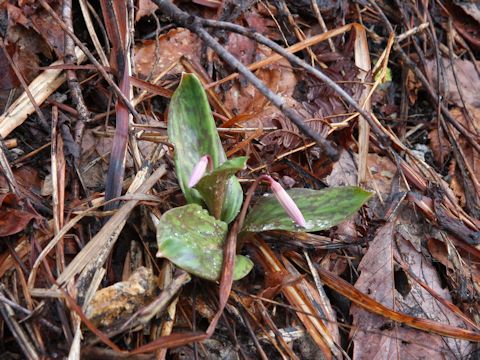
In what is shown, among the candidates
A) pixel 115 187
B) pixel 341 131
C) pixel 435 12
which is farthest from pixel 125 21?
pixel 435 12

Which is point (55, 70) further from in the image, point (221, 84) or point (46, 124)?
point (221, 84)

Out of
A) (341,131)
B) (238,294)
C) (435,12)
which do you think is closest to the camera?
(238,294)

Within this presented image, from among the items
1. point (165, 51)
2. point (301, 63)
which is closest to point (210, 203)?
point (301, 63)

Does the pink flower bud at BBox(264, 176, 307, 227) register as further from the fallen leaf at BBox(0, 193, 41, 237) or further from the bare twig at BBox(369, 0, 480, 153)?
the bare twig at BBox(369, 0, 480, 153)

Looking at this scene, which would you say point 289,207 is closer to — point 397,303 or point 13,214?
point 397,303

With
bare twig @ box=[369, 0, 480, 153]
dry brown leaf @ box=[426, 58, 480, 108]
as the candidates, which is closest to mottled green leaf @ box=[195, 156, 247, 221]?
bare twig @ box=[369, 0, 480, 153]

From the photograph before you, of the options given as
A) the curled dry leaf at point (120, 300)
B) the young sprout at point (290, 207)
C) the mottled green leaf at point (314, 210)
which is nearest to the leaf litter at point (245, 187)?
the curled dry leaf at point (120, 300)
